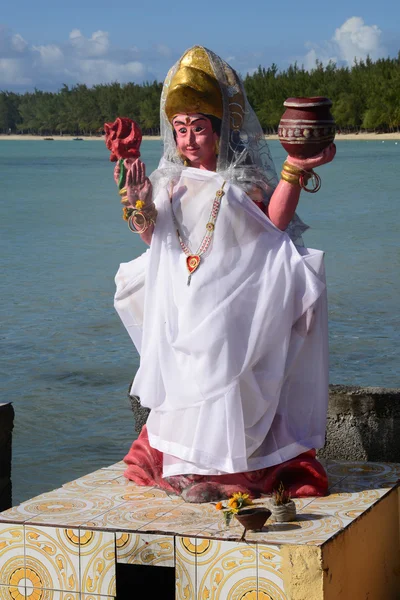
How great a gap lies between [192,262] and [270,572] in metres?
1.08

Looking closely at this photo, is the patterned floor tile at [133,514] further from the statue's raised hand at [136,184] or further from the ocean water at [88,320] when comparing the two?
the ocean water at [88,320]

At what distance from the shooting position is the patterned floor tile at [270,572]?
356 centimetres

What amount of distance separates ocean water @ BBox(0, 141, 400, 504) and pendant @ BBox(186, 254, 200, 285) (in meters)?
1.58

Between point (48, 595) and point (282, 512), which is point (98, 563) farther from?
point (282, 512)

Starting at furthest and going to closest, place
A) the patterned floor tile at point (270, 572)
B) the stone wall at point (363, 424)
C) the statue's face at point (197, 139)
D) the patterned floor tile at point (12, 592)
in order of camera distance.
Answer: the stone wall at point (363, 424) → the statue's face at point (197, 139) → the patterned floor tile at point (12, 592) → the patterned floor tile at point (270, 572)

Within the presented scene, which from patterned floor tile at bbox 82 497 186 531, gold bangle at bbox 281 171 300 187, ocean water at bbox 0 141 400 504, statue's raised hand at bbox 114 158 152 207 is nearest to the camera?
patterned floor tile at bbox 82 497 186 531

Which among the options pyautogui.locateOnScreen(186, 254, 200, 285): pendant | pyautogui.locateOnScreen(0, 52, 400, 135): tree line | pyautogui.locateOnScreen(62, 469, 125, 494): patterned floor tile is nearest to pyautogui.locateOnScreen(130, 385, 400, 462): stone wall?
pyautogui.locateOnScreen(62, 469, 125, 494): patterned floor tile

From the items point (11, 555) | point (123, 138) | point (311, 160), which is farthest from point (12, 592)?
point (311, 160)

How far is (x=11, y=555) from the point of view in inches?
153

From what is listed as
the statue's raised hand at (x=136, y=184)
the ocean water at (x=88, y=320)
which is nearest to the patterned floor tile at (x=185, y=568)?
the statue's raised hand at (x=136, y=184)

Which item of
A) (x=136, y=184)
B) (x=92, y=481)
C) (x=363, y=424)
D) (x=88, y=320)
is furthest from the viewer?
(x=88, y=320)

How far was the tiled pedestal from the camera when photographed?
3578 millimetres

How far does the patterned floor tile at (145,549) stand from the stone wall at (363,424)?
4.49 feet

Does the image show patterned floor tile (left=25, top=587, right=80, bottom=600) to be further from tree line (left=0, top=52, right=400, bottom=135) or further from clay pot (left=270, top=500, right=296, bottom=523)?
tree line (left=0, top=52, right=400, bottom=135)
